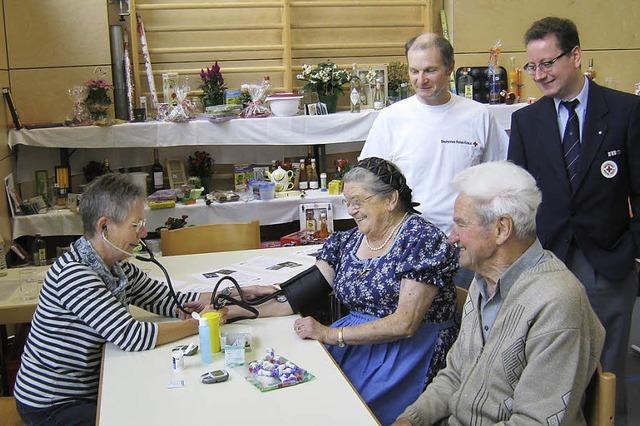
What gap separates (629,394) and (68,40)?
3.76 m

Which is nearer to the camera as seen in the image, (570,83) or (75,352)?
(75,352)

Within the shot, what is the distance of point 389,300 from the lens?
7.70 ft

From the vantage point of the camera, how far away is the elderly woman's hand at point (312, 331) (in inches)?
87.8

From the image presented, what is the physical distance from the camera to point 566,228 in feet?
8.79

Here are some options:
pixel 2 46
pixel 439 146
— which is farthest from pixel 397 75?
pixel 2 46

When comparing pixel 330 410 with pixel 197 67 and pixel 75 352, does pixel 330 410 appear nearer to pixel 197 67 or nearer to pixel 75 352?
pixel 75 352

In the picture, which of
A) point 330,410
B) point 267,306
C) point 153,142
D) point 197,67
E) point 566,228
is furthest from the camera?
point 197,67

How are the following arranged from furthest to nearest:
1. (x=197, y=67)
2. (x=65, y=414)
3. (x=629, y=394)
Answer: (x=197, y=67)
(x=629, y=394)
(x=65, y=414)

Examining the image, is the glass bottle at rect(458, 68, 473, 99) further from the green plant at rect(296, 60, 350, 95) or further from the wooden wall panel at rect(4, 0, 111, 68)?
the wooden wall panel at rect(4, 0, 111, 68)

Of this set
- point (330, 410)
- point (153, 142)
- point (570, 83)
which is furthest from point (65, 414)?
point (153, 142)

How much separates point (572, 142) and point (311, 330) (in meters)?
1.25

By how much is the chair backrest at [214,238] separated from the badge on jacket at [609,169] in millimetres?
1744

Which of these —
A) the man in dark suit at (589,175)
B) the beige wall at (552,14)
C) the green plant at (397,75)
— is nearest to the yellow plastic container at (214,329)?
the man in dark suit at (589,175)

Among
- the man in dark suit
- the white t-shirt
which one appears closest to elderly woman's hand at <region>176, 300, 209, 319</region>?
the white t-shirt
